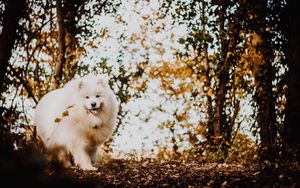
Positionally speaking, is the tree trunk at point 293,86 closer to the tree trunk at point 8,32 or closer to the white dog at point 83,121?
the white dog at point 83,121

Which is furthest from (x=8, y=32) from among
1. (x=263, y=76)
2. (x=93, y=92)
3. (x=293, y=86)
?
(x=263, y=76)

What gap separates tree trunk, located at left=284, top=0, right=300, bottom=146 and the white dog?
3.05 m

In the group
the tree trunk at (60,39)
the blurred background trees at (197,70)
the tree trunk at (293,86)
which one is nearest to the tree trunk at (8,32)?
the blurred background trees at (197,70)

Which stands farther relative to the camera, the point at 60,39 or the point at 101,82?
the point at 60,39

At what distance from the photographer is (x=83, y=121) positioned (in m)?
6.63

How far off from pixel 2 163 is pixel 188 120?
32.8ft

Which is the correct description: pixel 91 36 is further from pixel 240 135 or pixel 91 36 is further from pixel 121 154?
pixel 240 135

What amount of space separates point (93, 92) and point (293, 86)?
3.51m

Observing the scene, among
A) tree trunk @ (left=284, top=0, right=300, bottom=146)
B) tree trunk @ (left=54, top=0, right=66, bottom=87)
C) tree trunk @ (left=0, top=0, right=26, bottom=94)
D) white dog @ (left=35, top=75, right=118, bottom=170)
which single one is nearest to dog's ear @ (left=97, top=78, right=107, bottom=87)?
white dog @ (left=35, top=75, right=118, bottom=170)

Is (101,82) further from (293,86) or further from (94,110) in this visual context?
(293,86)

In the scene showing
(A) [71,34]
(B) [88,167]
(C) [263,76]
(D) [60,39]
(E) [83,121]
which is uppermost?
(A) [71,34]

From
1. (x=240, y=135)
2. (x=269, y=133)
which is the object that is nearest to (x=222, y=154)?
(x=269, y=133)

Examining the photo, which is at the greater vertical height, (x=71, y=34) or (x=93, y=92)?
(x=71, y=34)

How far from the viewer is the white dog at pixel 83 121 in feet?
21.5
